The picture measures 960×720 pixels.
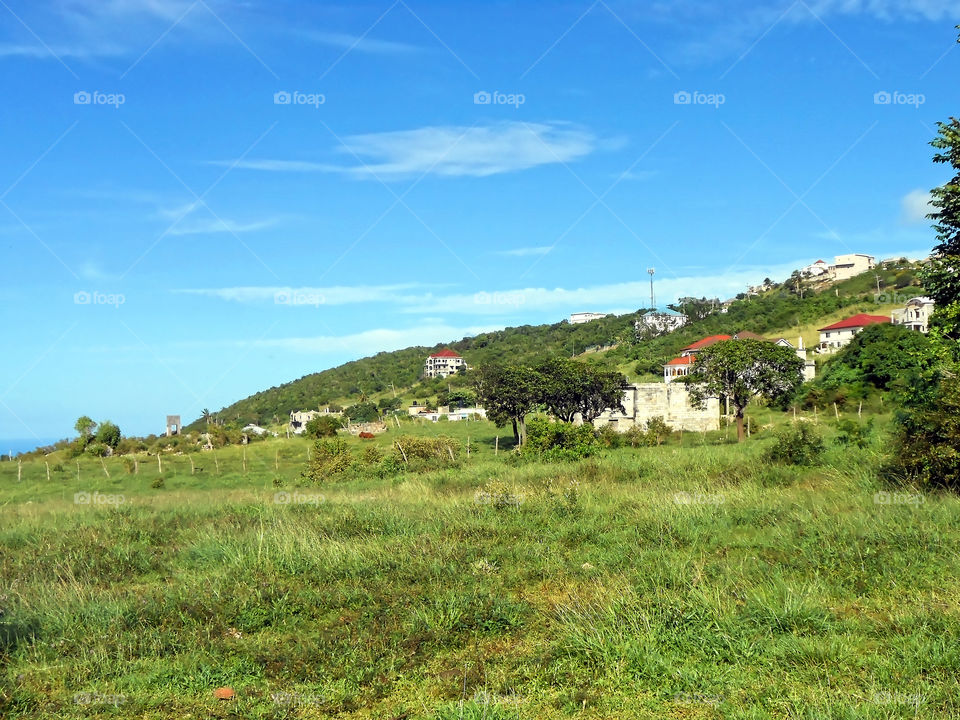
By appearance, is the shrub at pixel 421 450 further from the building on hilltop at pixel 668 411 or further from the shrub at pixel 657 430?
the building on hilltop at pixel 668 411

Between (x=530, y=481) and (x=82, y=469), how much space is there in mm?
37743

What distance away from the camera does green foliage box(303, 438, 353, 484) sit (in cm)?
3381

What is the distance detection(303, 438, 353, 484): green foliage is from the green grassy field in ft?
65.6

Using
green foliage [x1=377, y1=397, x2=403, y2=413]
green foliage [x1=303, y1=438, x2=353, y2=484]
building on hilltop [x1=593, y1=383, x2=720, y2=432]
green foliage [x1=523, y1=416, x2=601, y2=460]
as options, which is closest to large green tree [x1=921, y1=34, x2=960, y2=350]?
green foliage [x1=523, y1=416, x2=601, y2=460]

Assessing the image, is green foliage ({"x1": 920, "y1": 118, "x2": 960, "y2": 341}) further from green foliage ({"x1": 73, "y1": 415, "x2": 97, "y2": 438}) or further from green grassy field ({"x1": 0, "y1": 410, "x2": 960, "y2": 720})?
green foliage ({"x1": 73, "y1": 415, "x2": 97, "y2": 438})

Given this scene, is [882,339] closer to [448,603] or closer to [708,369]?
[708,369]

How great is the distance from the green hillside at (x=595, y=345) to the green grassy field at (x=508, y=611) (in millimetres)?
67883

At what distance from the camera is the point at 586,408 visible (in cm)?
5397

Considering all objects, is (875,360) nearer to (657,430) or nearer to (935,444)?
(657,430)

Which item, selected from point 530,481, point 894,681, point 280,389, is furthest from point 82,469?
point 280,389

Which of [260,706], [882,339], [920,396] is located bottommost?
[260,706]

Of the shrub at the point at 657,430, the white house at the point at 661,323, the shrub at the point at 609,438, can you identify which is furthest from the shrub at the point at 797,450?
the white house at the point at 661,323

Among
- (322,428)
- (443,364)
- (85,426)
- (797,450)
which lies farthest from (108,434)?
(443,364)

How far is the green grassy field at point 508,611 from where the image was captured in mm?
5914
